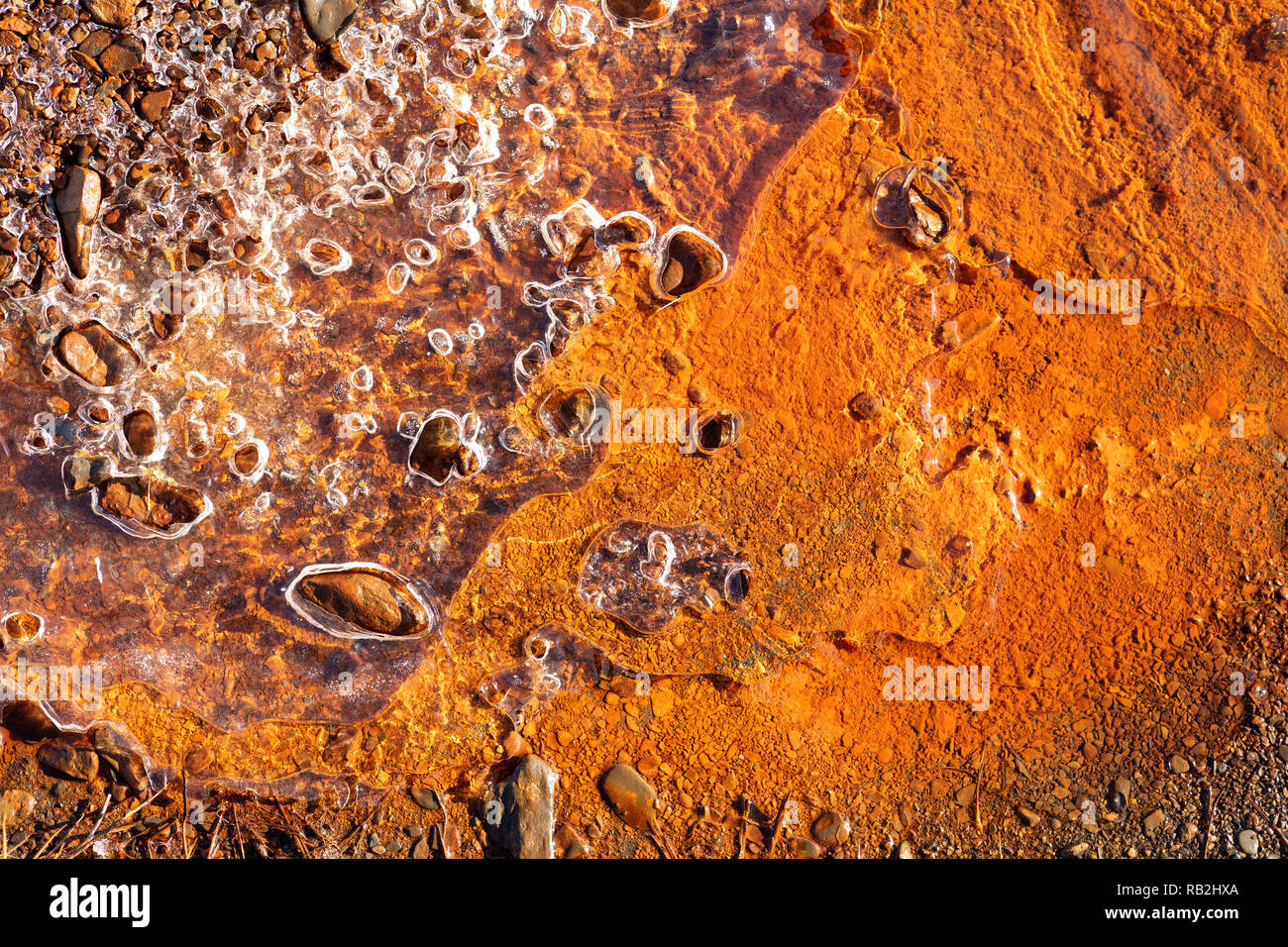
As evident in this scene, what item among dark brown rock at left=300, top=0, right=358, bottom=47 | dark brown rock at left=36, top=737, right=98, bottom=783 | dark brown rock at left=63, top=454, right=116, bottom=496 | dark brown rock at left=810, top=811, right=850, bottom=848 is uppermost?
dark brown rock at left=300, top=0, right=358, bottom=47

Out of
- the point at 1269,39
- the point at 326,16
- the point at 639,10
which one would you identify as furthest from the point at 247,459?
the point at 1269,39

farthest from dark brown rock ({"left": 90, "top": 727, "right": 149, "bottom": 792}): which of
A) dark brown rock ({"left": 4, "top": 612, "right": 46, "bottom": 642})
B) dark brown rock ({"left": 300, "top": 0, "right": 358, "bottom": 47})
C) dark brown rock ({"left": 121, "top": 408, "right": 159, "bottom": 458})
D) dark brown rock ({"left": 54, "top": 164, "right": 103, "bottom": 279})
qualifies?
dark brown rock ({"left": 300, "top": 0, "right": 358, "bottom": 47})

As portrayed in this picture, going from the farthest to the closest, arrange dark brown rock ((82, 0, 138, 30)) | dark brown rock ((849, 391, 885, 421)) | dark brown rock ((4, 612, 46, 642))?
dark brown rock ((4, 612, 46, 642)), dark brown rock ((82, 0, 138, 30)), dark brown rock ((849, 391, 885, 421))

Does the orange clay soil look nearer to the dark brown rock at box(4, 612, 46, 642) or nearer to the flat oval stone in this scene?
the flat oval stone

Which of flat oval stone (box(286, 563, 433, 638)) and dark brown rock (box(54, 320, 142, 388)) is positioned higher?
dark brown rock (box(54, 320, 142, 388))

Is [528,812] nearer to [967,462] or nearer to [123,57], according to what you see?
[967,462]

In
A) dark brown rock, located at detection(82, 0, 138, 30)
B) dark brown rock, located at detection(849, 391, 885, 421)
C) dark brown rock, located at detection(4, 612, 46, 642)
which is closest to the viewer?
dark brown rock, located at detection(849, 391, 885, 421)
